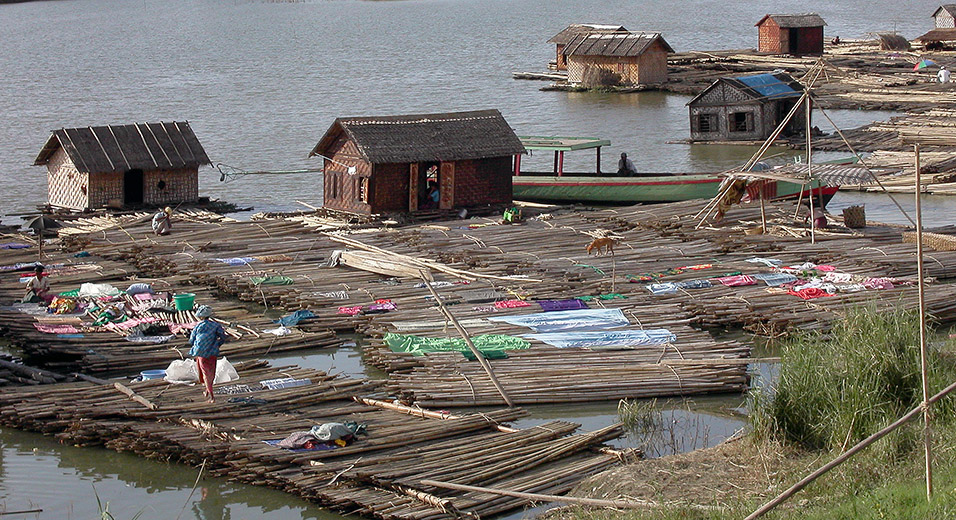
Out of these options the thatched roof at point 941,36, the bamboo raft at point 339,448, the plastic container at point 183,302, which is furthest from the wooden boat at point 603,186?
the thatched roof at point 941,36

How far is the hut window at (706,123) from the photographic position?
39969 mm

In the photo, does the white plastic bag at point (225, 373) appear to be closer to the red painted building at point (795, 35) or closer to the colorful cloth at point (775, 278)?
the colorful cloth at point (775, 278)

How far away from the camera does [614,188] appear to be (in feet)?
98.3

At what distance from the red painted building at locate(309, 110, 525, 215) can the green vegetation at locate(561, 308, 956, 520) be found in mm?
13829

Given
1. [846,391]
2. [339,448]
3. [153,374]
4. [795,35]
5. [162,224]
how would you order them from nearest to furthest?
[846,391]
[339,448]
[153,374]
[162,224]
[795,35]

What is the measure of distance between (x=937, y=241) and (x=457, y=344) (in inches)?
392

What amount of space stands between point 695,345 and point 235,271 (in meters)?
8.38

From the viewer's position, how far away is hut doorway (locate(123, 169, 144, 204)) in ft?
95.5

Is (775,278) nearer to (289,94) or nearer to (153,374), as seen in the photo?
(153,374)

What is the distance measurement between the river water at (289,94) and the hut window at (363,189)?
181 inches

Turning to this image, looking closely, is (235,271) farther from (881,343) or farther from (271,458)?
(881,343)

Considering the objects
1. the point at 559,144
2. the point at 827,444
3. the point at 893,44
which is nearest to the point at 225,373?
the point at 827,444

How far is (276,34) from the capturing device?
102 meters

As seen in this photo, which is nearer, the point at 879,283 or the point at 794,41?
the point at 879,283
